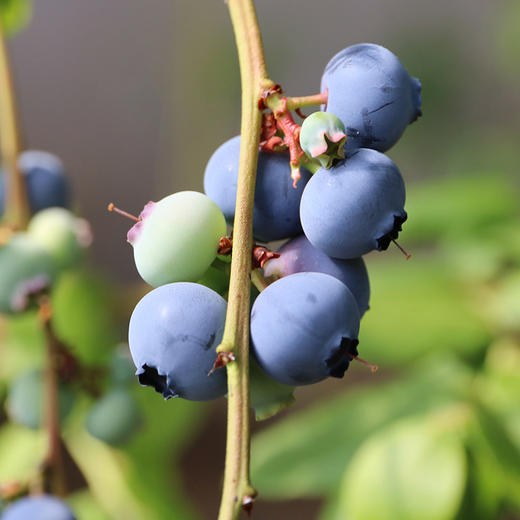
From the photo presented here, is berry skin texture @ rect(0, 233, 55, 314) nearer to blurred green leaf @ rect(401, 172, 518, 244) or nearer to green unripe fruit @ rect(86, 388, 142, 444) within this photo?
green unripe fruit @ rect(86, 388, 142, 444)

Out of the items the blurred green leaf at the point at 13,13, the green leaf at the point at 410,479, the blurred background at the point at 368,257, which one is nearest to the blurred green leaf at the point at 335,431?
the blurred background at the point at 368,257

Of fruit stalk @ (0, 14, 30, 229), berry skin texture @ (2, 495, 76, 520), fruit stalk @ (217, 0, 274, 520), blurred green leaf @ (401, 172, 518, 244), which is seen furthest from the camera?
blurred green leaf @ (401, 172, 518, 244)

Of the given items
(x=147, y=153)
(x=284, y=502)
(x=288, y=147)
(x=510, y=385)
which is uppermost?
(x=288, y=147)

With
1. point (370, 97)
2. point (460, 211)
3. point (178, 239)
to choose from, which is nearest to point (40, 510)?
point (178, 239)

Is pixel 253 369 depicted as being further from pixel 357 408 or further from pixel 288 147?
pixel 357 408

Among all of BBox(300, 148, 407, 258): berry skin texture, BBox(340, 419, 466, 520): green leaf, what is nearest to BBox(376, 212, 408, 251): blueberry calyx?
BBox(300, 148, 407, 258): berry skin texture

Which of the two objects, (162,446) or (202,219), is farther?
(162,446)

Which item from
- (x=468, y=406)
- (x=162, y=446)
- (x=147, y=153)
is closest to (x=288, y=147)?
(x=468, y=406)

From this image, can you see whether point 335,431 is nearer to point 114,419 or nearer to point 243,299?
point 114,419
